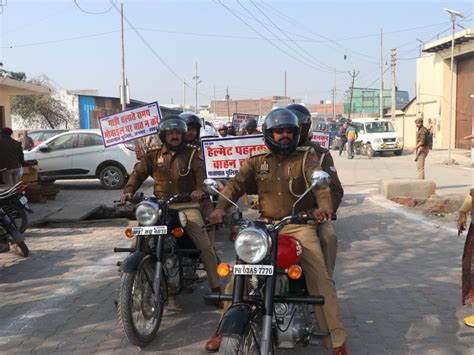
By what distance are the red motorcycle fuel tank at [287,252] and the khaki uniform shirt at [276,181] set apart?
1.65 feet

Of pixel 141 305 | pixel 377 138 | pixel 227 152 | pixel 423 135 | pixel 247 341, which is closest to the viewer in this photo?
pixel 247 341

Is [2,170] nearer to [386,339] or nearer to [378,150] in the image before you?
[386,339]

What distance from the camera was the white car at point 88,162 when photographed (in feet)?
51.2

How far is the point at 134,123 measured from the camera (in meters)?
9.20

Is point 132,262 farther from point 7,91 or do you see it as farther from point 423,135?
point 7,91

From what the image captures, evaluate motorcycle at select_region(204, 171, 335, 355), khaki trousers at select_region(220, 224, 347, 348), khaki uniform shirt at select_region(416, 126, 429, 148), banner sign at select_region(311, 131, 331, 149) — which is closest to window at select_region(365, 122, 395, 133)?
khaki uniform shirt at select_region(416, 126, 429, 148)

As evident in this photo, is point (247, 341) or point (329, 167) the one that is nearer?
point (247, 341)

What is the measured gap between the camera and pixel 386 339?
4242 mm

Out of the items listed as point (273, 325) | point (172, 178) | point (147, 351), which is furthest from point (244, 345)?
point (172, 178)

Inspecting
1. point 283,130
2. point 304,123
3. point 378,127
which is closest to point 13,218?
point 304,123

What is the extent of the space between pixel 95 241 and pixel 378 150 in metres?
23.2

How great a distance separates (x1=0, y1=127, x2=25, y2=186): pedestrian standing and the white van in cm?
2171

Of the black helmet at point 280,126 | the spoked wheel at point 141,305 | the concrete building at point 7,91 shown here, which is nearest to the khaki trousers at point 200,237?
the spoked wheel at point 141,305

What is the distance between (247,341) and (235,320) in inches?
8.4
